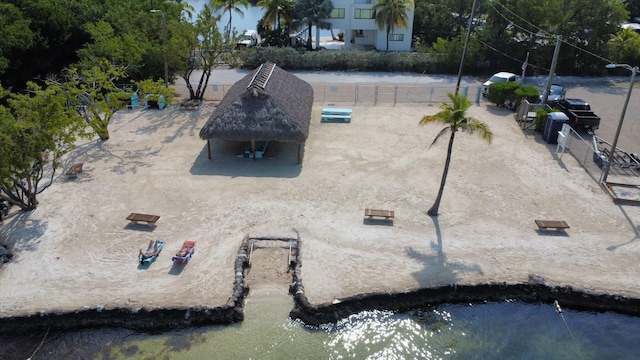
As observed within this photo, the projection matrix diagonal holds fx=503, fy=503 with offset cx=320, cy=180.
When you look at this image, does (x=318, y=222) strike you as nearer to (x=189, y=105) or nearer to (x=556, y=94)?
(x=189, y=105)

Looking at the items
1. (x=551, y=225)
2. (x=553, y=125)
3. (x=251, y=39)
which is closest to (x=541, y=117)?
(x=553, y=125)

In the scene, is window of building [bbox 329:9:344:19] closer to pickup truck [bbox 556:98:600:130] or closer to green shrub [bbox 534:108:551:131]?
pickup truck [bbox 556:98:600:130]

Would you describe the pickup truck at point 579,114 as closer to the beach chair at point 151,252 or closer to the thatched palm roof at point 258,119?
the thatched palm roof at point 258,119

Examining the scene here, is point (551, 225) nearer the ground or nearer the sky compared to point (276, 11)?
nearer the ground

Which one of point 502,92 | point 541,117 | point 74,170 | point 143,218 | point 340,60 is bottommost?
point 143,218

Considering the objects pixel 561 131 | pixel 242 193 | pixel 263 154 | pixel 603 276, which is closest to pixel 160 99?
pixel 263 154

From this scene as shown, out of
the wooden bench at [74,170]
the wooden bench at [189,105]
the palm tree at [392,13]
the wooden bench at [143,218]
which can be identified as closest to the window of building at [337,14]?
the palm tree at [392,13]

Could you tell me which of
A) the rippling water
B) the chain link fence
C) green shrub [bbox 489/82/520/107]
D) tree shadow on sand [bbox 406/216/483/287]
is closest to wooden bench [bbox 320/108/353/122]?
green shrub [bbox 489/82/520/107]
